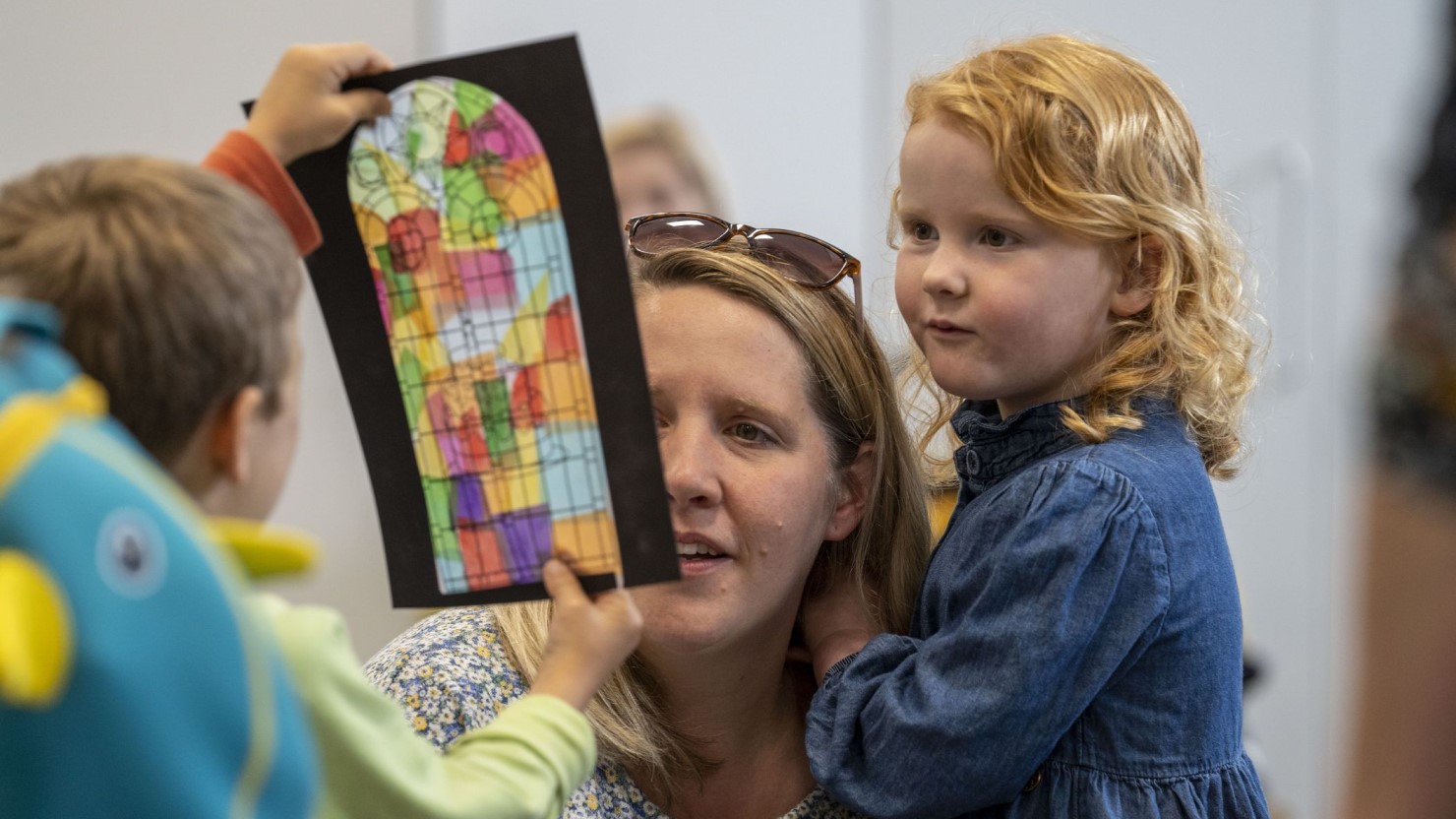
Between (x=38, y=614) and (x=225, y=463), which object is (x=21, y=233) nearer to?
(x=225, y=463)

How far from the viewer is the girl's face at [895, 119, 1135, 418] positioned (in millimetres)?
1435

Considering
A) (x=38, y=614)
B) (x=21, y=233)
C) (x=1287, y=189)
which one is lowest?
(x=1287, y=189)

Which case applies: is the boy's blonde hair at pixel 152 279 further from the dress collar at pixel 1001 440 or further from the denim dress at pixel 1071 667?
the dress collar at pixel 1001 440

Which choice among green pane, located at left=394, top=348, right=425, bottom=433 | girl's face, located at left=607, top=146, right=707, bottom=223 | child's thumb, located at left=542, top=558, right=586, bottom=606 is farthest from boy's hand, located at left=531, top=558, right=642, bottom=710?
girl's face, located at left=607, top=146, right=707, bottom=223

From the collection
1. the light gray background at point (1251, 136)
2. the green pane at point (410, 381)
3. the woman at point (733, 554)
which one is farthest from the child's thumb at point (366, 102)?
the light gray background at point (1251, 136)

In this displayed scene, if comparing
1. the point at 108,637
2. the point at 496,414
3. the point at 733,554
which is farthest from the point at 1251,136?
the point at 108,637

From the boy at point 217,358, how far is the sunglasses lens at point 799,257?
763 mm

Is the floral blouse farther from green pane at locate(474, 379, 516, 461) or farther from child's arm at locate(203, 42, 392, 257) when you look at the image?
child's arm at locate(203, 42, 392, 257)

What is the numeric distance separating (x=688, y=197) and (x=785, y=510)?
1774 millimetres

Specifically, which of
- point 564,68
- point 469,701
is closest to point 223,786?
point 564,68

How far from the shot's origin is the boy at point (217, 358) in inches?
33.4

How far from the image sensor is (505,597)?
3.80 feet

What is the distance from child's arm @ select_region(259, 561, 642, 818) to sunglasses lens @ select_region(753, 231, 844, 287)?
1.99 ft

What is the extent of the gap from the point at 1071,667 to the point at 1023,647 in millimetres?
52
